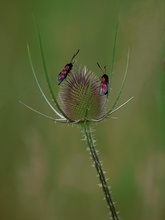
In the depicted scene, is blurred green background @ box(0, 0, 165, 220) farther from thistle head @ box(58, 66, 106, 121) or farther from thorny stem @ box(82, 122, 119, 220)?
thorny stem @ box(82, 122, 119, 220)

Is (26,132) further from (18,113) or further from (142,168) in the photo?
(142,168)

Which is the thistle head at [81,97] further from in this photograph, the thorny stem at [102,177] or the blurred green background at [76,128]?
the blurred green background at [76,128]

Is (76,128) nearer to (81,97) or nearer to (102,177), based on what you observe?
(81,97)

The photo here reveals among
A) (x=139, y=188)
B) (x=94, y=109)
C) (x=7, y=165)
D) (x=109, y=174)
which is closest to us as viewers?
(x=94, y=109)

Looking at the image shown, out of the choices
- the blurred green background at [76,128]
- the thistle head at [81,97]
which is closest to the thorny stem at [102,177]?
the thistle head at [81,97]

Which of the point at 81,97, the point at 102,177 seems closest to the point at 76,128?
the point at 81,97

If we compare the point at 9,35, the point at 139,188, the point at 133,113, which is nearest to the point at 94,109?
the point at 139,188
